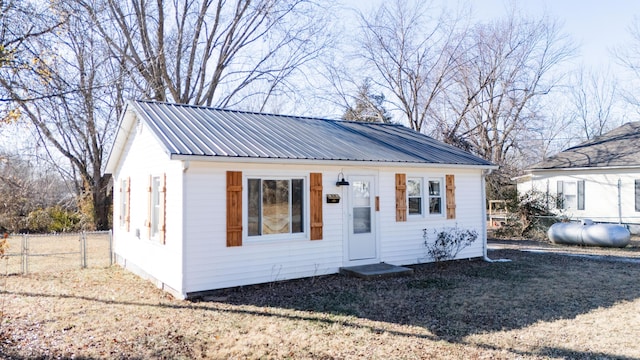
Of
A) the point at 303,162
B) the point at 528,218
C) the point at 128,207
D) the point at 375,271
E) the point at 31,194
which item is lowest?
the point at 375,271

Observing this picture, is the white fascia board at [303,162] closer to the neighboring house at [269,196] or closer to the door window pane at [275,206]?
the neighboring house at [269,196]

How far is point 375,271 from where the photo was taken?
9109 mm

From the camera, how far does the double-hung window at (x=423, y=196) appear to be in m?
10.6

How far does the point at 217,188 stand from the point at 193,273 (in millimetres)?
1548

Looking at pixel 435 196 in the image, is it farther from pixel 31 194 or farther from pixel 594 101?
pixel 594 101

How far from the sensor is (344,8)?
20.0m

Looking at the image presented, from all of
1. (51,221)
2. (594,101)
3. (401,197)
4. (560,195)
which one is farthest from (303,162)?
(594,101)

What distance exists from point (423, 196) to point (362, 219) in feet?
6.16

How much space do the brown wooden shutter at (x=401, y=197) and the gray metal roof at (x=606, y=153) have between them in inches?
492

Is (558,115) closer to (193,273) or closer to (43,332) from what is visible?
(193,273)

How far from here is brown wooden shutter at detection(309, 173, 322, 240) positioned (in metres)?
8.91

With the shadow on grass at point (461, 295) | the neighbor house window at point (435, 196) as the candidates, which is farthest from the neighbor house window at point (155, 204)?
the neighbor house window at point (435, 196)

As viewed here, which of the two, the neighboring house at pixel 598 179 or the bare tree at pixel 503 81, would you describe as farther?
the bare tree at pixel 503 81

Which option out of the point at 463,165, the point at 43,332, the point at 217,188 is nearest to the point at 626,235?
the point at 463,165
